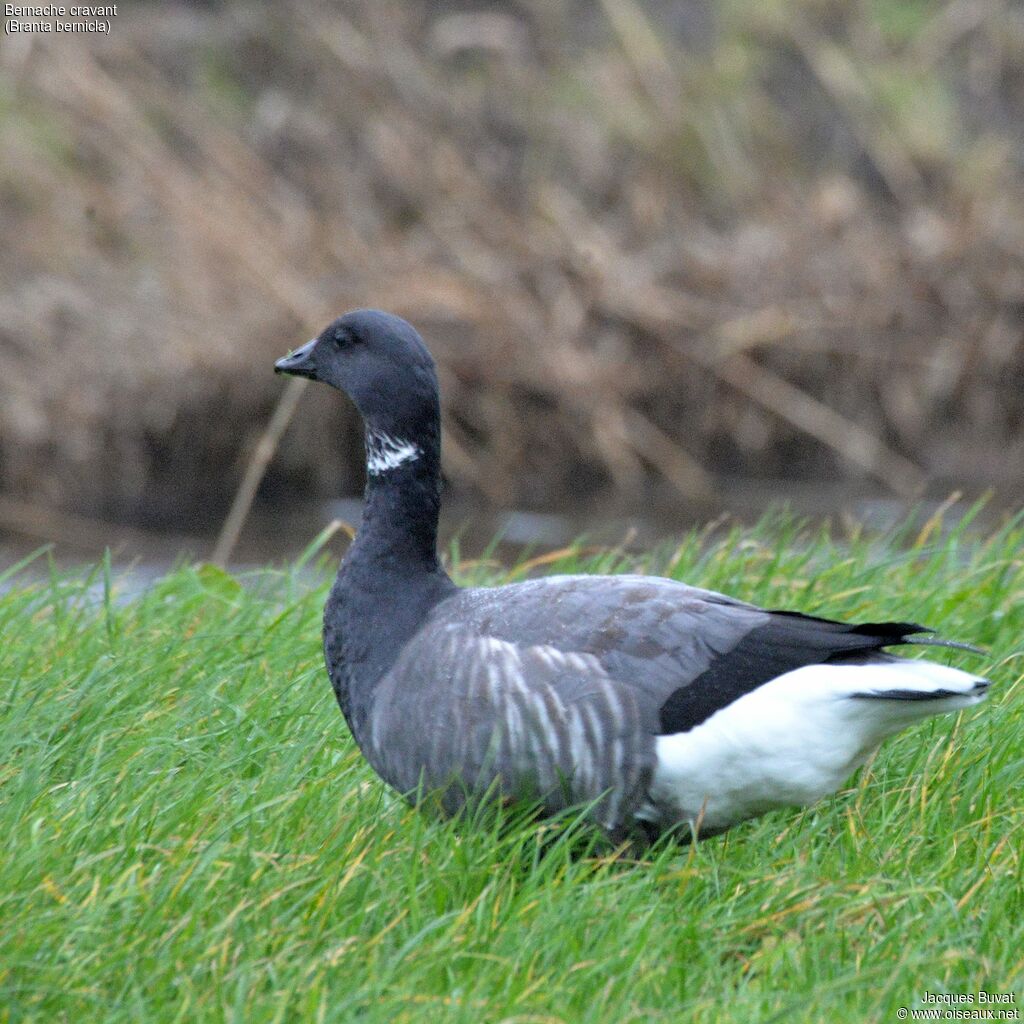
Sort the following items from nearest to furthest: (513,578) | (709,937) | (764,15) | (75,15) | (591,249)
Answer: (709,937)
(513,578)
(591,249)
(75,15)
(764,15)

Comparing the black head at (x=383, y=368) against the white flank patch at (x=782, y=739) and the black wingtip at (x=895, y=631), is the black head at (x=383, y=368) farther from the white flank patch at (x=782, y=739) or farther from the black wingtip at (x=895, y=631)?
the black wingtip at (x=895, y=631)

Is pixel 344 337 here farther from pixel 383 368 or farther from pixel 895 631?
pixel 895 631

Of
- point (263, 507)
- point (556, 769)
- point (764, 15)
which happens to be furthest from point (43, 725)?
point (764, 15)

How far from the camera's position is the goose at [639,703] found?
3.40 m

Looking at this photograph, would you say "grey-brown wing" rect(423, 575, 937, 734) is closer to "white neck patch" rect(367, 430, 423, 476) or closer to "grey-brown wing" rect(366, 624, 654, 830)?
"grey-brown wing" rect(366, 624, 654, 830)

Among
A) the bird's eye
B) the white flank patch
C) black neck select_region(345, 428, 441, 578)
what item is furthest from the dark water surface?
the white flank patch

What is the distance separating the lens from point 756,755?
3404 mm

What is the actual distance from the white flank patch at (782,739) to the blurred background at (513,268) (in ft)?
18.7

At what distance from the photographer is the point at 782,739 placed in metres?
3.39

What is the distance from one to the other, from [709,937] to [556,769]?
0.55m

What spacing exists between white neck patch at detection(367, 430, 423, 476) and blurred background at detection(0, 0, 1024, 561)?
16.7 ft

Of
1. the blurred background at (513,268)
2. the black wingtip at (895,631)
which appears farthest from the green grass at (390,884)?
the blurred background at (513,268)

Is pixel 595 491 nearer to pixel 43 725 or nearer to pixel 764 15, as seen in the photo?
pixel 764 15

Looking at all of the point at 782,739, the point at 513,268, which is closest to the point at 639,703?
the point at 782,739
